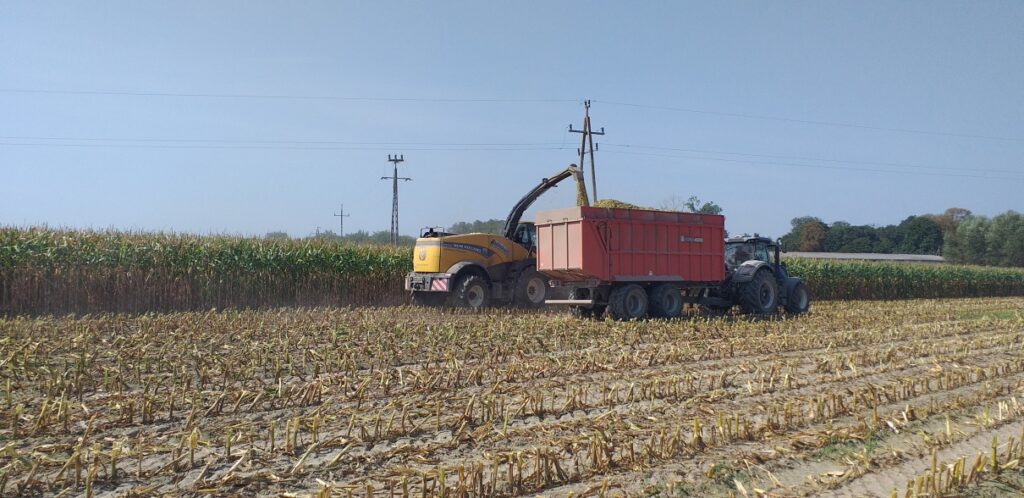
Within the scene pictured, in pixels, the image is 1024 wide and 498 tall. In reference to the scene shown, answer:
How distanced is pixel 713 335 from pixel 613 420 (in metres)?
6.96

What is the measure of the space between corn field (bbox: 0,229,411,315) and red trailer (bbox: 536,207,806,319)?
7571mm

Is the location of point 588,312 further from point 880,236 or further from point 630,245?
point 880,236

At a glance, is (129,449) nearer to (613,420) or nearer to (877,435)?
(613,420)

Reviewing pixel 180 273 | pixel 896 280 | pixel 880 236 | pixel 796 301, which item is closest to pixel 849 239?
pixel 880 236

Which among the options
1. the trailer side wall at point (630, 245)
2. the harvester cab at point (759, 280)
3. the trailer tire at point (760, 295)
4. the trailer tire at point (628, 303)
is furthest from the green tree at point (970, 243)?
the trailer tire at point (628, 303)

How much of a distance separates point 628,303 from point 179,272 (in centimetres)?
1140

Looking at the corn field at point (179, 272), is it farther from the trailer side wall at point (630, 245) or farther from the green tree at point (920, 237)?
the green tree at point (920, 237)

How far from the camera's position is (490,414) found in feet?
20.9

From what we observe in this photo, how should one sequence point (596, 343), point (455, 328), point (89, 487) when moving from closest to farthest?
point (89, 487)
point (596, 343)
point (455, 328)

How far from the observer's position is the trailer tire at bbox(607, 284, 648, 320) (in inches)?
579

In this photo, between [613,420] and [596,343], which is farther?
[596,343]

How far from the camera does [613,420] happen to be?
624cm

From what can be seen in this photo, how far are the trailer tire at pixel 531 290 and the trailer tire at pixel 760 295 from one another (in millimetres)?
4555

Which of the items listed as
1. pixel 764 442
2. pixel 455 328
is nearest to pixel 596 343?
pixel 455 328
